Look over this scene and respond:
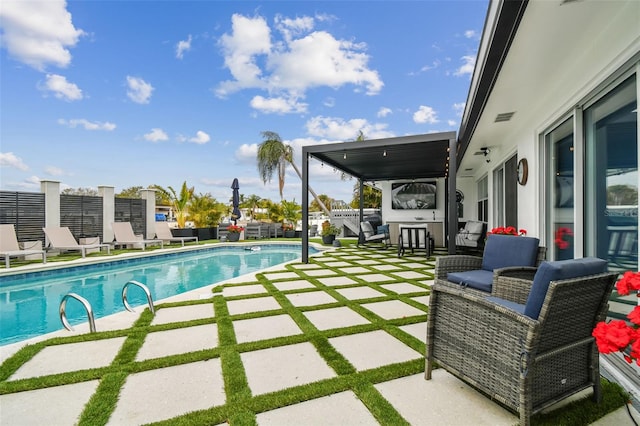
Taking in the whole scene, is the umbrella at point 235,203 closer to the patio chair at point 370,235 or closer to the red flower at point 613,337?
the patio chair at point 370,235

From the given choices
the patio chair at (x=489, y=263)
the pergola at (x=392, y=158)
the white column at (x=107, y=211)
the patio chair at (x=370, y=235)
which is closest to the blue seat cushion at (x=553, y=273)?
the patio chair at (x=489, y=263)

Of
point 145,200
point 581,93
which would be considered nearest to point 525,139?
point 581,93

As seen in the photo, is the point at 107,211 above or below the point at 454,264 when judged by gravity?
above

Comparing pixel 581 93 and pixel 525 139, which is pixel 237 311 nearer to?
pixel 581 93

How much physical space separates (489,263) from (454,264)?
427mm

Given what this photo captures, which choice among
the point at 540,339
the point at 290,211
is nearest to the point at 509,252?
the point at 540,339

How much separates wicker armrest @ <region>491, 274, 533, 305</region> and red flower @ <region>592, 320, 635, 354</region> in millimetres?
1257

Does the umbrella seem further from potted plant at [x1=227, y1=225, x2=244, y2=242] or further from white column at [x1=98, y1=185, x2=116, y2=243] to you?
white column at [x1=98, y1=185, x2=116, y2=243]

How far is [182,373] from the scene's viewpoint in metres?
1.99

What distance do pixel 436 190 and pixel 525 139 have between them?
6632mm

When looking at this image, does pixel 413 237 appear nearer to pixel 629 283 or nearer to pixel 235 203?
pixel 629 283

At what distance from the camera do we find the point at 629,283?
3.95 ft

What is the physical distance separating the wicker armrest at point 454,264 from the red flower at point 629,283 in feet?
6.07

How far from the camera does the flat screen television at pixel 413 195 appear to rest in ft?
37.9
